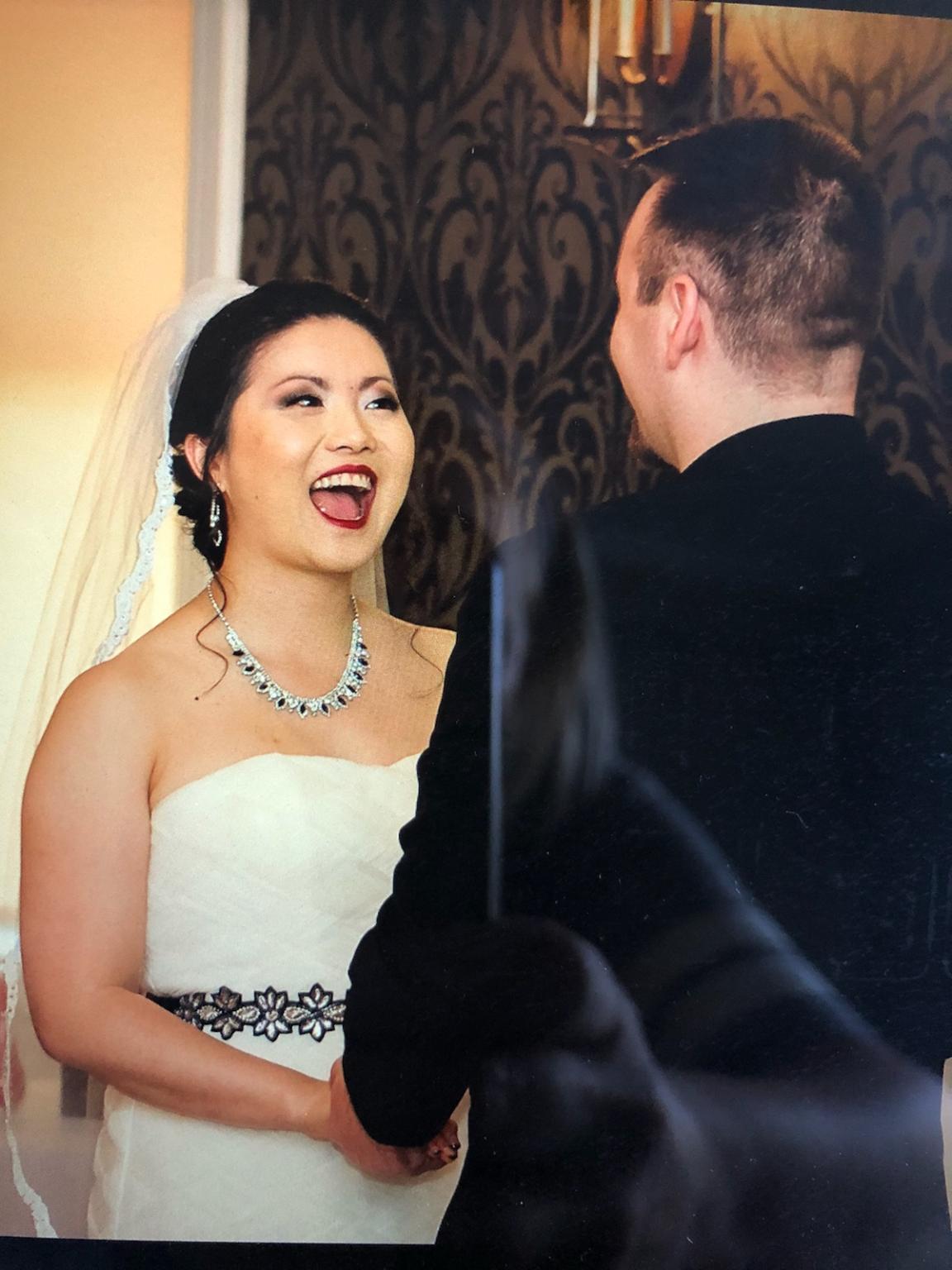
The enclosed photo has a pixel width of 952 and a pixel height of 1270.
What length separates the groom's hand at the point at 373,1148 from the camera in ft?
4.36

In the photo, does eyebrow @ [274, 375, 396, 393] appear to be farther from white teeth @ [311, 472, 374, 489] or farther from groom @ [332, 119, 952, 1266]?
groom @ [332, 119, 952, 1266]

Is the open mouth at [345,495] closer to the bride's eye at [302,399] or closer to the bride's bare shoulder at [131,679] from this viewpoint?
the bride's eye at [302,399]

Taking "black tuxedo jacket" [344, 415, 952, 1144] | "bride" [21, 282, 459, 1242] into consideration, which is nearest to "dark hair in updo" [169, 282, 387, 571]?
"bride" [21, 282, 459, 1242]

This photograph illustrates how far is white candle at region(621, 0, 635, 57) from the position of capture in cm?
146

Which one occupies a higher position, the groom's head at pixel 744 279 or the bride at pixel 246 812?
the groom's head at pixel 744 279

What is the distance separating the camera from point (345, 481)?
4.57 ft

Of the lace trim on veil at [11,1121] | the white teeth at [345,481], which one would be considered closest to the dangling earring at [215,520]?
the white teeth at [345,481]

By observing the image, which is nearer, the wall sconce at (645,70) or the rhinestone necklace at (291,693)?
the rhinestone necklace at (291,693)

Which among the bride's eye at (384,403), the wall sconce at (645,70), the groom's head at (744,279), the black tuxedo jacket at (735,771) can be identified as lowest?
the black tuxedo jacket at (735,771)

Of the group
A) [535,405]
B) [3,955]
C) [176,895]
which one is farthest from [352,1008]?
[535,405]

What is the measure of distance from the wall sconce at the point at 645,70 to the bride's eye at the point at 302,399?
445 mm

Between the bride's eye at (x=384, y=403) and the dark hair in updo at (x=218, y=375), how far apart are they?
0.11 meters

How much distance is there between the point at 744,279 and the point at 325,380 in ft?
1.58

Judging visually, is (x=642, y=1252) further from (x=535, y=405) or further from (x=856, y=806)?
(x=535, y=405)
